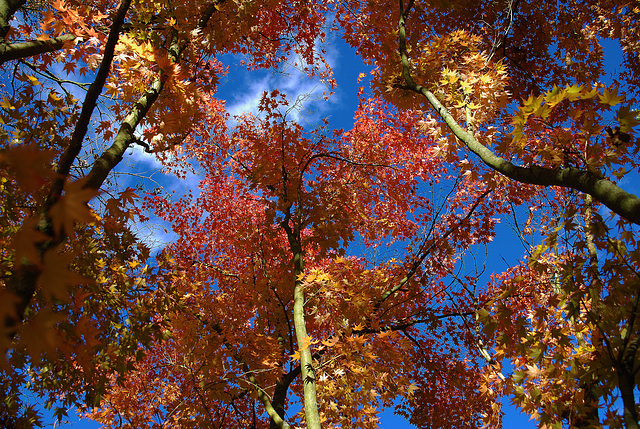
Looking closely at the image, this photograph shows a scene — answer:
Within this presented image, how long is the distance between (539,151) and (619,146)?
2.26 feet

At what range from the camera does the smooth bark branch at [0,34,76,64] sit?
3.74 meters

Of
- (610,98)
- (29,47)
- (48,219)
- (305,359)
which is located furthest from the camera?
(305,359)

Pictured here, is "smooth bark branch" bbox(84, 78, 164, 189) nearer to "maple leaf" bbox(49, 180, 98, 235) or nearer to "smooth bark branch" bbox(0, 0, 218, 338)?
"smooth bark branch" bbox(0, 0, 218, 338)

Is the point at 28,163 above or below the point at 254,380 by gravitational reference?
below

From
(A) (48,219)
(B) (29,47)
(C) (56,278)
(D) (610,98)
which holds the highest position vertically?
(B) (29,47)

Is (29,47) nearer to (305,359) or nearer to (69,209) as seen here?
(69,209)

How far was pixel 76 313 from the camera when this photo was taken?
4672 millimetres

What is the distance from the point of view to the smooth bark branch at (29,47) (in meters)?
3.74

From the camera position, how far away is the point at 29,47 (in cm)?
398

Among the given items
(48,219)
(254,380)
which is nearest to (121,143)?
(48,219)

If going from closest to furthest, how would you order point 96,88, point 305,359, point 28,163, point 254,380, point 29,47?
point 28,163
point 96,88
point 29,47
point 305,359
point 254,380

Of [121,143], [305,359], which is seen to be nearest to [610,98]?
[305,359]

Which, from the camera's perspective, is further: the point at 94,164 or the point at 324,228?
the point at 324,228

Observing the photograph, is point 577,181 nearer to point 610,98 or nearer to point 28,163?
A: point 610,98
